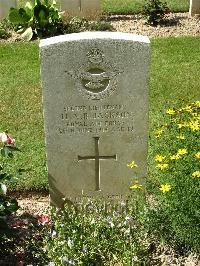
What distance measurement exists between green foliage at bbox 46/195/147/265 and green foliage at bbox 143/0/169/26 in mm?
7337

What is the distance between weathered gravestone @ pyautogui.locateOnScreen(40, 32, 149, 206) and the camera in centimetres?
438

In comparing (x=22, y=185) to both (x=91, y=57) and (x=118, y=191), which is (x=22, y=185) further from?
(x=91, y=57)

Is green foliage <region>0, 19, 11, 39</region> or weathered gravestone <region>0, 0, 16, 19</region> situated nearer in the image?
green foliage <region>0, 19, 11, 39</region>

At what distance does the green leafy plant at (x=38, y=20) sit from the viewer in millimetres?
10445

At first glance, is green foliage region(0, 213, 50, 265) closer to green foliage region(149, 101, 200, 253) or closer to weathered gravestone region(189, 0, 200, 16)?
green foliage region(149, 101, 200, 253)

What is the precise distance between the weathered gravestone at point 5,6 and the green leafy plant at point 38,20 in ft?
3.37

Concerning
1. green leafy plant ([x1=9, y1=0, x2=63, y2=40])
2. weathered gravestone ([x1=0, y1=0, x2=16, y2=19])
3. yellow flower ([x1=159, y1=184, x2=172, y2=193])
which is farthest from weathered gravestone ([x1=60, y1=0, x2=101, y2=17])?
yellow flower ([x1=159, y1=184, x2=172, y2=193])

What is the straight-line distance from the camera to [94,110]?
15.2 ft

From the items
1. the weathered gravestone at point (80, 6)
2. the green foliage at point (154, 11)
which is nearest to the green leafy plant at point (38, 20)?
the weathered gravestone at point (80, 6)

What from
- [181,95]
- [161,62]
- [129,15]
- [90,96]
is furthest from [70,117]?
[129,15]

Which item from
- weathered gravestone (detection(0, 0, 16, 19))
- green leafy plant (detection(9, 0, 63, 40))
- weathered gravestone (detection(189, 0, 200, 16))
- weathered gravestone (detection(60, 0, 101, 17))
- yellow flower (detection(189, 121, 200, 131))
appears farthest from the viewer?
weathered gravestone (detection(189, 0, 200, 16))

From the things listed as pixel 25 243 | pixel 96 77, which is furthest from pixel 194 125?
pixel 25 243

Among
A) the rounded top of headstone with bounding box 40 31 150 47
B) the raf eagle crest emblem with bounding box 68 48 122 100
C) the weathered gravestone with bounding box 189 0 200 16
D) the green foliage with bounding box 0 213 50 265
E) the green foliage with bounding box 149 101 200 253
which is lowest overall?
the green foliage with bounding box 0 213 50 265

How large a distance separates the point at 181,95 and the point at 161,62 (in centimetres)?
160
